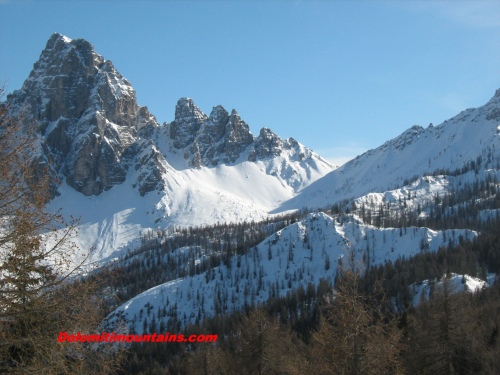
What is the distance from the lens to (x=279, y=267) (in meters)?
157

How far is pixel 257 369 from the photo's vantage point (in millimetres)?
31875

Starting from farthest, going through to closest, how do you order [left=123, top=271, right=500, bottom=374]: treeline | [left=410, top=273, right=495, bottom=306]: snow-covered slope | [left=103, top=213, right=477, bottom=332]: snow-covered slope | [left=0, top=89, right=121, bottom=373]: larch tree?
[left=103, top=213, right=477, bottom=332]: snow-covered slope → [left=410, top=273, right=495, bottom=306]: snow-covered slope → [left=123, top=271, right=500, bottom=374]: treeline → [left=0, top=89, right=121, bottom=373]: larch tree

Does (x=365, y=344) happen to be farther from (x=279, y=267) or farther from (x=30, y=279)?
(x=279, y=267)

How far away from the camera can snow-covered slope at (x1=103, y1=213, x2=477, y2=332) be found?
13841 cm

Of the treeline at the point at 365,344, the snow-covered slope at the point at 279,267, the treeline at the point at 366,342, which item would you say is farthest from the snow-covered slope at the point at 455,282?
the treeline at the point at 365,344

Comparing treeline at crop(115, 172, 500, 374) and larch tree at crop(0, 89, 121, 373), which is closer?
larch tree at crop(0, 89, 121, 373)

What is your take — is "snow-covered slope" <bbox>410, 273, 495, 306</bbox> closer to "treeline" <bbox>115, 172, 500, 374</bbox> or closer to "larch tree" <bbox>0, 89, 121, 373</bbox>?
"treeline" <bbox>115, 172, 500, 374</bbox>

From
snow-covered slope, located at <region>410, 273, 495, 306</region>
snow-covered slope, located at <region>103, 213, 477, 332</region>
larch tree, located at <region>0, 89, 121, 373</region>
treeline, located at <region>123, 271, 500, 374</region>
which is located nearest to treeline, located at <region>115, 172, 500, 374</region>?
treeline, located at <region>123, 271, 500, 374</region>

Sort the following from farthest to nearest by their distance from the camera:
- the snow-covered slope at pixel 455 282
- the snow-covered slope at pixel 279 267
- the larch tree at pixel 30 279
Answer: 1. the snow-covered slope at pixel 279 267
2. the snow-covered slope at pixel 455 282
3. the larch tree at pixel 30 279

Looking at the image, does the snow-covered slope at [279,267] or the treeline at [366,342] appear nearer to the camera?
the treeline at [366,342]

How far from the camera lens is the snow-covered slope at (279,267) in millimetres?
138413

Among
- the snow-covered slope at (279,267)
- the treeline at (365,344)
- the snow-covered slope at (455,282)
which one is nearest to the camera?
the treeline at (365,344)

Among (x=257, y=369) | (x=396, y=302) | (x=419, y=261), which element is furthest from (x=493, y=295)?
(x=257, y=369)

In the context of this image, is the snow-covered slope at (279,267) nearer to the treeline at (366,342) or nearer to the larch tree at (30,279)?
the treeline at (366,342)
